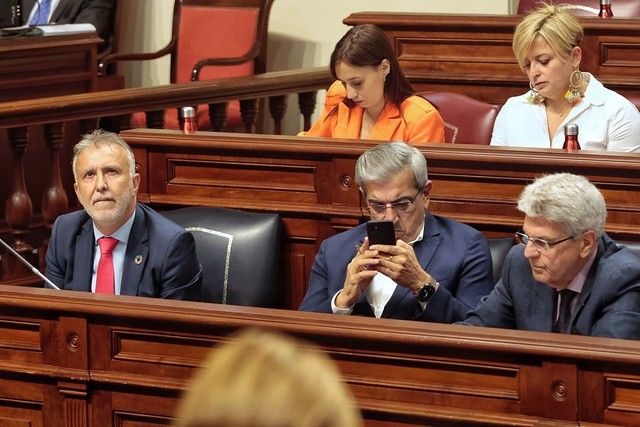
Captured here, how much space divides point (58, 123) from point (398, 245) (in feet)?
6.79

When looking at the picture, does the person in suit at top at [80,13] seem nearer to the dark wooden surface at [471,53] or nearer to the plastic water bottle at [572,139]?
the dark wooden surface at [471,53]

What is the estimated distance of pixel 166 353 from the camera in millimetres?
2703

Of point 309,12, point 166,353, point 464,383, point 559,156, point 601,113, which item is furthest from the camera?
point 309,12

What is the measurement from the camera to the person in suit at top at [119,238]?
11.1ft

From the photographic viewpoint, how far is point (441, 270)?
3229 mm

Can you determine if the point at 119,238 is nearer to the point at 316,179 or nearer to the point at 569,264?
the point at 316,179

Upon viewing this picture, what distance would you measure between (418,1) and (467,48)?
164 cm

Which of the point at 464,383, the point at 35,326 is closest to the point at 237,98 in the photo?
the point at 35,326

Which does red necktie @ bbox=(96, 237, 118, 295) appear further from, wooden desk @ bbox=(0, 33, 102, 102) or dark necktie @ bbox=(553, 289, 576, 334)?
wooden desk @ bbox=(0, 33, 102, 102)

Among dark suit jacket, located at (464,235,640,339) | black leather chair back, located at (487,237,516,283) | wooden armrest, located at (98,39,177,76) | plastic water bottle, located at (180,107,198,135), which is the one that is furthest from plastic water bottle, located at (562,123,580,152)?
wooden armrest, located at (98,39,177,76)

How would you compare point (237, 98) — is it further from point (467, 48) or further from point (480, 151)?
point (480, 151)

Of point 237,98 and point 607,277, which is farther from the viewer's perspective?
point 237,98

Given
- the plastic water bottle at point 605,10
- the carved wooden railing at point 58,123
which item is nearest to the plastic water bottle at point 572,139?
the plastic water bottle at point 605,10

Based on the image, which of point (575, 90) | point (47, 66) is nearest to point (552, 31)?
point (575, 90)
